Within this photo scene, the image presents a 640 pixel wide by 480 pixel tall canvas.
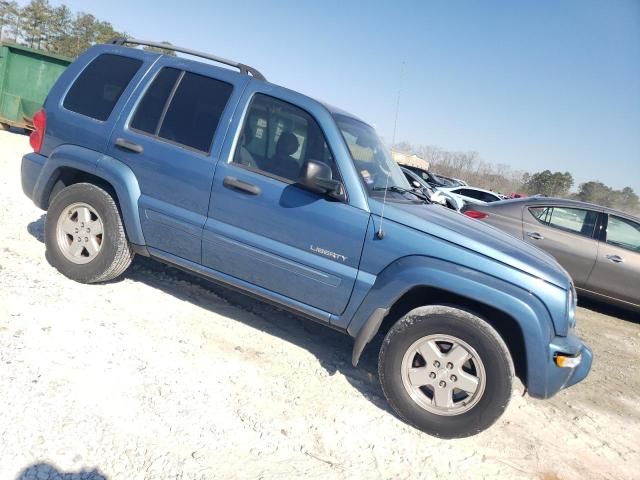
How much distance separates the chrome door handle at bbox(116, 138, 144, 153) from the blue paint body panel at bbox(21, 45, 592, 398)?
32mm

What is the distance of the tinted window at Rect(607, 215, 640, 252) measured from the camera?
713cm

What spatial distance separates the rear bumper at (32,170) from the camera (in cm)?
435

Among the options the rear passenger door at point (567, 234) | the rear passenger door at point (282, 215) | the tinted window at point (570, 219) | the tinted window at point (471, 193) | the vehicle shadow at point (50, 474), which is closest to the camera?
the vehicle shadow at point (50, 474)

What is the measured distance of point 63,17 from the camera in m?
50.1

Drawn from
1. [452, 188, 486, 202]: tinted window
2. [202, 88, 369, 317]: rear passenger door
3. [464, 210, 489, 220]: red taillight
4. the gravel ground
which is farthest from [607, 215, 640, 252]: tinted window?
[452, 188, 486, 202]: tinted window

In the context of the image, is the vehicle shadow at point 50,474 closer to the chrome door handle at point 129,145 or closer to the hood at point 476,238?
the hood at point 476,238

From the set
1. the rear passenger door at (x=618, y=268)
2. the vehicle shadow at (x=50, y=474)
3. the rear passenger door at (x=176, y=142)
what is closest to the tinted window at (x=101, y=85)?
the rear passenger door at (x=176, y=142)

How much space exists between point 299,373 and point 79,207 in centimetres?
233

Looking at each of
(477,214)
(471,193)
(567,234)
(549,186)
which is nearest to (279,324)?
(477,214)

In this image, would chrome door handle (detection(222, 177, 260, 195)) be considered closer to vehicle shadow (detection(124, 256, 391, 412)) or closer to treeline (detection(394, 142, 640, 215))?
vehicle shadow (detection(124, 256, 391, 412))

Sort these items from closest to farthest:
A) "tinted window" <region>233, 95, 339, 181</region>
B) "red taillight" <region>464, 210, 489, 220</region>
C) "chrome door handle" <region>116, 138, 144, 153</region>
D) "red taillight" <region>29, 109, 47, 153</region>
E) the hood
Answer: the hood < "tinted window" <region>233, 95, 339, 181</region> < "chrome door handle" <region>116, 138, 144, 153</region> < "red taillight" <region>29, 109, 47, 153</region> < "red taillight" <region>464, 210, 489, 220</region>

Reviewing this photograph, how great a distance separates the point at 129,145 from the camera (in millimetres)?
3957

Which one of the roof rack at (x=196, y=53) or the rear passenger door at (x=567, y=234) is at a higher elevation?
the roof rack at (x=196, y=53)

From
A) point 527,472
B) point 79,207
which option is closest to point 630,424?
point 527,472
